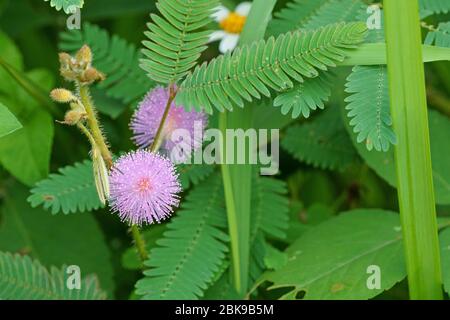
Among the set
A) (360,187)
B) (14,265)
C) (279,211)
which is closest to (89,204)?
(14,265)

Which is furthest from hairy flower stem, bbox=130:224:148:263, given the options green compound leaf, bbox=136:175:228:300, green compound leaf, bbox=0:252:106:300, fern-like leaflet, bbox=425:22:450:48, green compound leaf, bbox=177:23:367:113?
fern-like leaflet, bbox=425:22:450:48

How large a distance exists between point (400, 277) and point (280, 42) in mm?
432

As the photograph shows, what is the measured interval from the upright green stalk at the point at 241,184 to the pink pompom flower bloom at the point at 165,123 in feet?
0.18

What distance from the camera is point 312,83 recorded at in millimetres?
1062

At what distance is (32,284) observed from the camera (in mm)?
1200

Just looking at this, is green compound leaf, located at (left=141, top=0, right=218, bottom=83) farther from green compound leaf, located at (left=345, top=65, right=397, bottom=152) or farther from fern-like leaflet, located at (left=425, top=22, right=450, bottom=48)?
fern-like leaflet, located at (left=425, top=22, right=450, bottom=48)

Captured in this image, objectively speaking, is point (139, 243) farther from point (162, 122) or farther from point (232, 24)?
point (232, 24)

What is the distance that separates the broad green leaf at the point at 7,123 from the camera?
0.97 metres

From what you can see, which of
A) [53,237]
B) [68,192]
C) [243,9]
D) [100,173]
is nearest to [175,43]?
[100,173]

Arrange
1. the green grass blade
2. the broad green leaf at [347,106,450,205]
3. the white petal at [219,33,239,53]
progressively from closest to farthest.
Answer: the green grass blade, the broad green leaf at [347,106,450,205], the white petal at [219,33,239,53]

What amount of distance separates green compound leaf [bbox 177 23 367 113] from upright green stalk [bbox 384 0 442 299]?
62 millimetres

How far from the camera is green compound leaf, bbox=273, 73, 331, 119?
1027 millimetres

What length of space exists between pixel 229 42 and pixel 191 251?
19.3 inches
